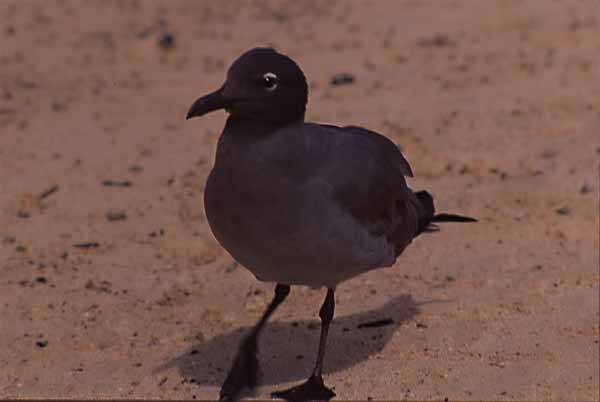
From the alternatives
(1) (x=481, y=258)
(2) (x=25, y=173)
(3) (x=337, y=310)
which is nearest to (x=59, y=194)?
(2) (x=25, y=173)

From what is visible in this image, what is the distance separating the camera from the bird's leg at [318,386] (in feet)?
15.0

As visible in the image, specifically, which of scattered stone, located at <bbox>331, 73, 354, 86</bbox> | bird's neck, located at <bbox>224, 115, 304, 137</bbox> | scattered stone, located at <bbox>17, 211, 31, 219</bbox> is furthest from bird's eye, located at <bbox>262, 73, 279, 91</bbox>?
scattered stone, located at <bbox>331, 73, 354, 86</bbox>

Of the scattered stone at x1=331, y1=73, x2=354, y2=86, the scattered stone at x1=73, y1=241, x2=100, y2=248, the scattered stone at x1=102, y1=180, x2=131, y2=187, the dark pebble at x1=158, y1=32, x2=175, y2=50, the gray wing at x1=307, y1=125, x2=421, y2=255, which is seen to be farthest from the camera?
the dark pebble at x1=158, y1=32, x2=175, y2=50

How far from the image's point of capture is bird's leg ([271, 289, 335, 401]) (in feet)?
15.0

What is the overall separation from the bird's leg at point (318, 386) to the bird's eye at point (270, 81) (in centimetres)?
118

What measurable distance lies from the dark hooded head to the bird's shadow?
1.53 m

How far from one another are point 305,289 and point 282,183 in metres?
2.16

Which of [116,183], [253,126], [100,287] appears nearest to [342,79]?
[116,183]

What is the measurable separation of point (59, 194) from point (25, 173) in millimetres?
537

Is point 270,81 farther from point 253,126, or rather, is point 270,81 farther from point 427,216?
point 427,216

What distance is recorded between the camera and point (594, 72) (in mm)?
9453

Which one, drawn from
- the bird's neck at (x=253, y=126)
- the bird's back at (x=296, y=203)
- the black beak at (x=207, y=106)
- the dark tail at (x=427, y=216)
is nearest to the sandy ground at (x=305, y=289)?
the dark tail at (x=427, y=216)

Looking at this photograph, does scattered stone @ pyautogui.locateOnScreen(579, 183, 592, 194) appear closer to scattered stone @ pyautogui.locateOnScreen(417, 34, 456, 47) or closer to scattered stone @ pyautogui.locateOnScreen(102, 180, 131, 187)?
scattered stone @ pyautogui.locateOnScreen(102, 180, 131, 187)

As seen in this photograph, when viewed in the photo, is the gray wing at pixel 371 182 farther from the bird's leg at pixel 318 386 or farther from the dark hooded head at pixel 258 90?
the bird's leg at pixel 318 386
